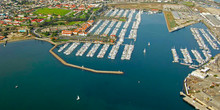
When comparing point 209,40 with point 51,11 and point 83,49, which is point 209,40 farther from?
point 51,11

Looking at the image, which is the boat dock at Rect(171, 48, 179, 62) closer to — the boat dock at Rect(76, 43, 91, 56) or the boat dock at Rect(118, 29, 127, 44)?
the boat dock at Rect(118, 29, 127, 44)

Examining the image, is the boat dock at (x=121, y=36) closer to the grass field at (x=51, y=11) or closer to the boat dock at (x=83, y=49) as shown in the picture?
the boat dock at (x=83, y=49)

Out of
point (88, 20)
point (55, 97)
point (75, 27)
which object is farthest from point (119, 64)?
point (88, 20)

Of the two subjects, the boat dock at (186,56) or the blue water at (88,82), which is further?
the boat dock at (186,56)

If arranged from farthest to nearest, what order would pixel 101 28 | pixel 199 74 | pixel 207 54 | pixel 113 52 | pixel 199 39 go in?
pixel 101 28, pixel 199 39, pixel 113 52, pixel 207 54, pixel 199 74

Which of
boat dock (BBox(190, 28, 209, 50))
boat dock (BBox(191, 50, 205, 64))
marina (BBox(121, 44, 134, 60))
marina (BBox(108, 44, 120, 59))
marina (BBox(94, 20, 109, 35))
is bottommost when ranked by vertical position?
boat dock (BBox(191, 50, 205, 64))

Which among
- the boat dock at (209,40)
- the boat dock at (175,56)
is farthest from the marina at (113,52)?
the boat dock at (209,40)

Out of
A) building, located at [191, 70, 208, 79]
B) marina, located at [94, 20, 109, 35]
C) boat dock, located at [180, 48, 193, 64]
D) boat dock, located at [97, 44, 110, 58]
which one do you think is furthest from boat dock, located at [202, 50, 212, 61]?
marina, located at [94, 20, 109, 35]

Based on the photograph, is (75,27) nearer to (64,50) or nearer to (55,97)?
(64,50)

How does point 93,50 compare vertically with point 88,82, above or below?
above

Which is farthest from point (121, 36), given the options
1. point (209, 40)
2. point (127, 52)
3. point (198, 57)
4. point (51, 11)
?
point (51, 11)
